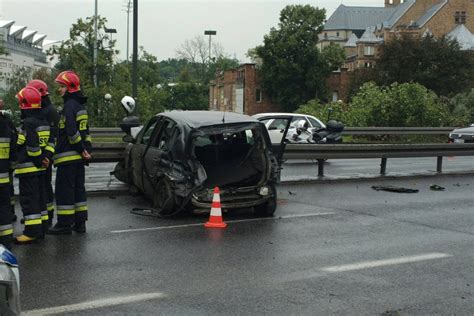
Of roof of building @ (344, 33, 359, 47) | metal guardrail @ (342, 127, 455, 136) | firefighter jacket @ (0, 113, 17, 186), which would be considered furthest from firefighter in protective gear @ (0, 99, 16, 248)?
roof of building @ (344, 33, 359, 47)

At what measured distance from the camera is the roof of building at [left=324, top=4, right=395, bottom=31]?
161125 millimetres

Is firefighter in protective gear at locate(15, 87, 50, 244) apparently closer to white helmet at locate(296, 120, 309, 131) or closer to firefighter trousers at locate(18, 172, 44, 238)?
firefighter trousers at locate(18, 172, 44, 238)

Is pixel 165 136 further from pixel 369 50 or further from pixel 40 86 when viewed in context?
pixel 369 50

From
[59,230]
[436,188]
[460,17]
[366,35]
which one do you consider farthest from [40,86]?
[366,35]

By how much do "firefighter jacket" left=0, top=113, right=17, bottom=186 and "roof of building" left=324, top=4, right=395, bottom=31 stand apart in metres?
160

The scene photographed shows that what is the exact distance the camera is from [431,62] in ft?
208

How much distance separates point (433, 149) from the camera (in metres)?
16.0

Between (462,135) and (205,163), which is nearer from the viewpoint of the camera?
(205,163)

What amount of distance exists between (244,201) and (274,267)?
2.79 meters

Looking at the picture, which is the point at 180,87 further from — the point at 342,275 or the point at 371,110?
the point at 342,275

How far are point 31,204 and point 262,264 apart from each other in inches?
108

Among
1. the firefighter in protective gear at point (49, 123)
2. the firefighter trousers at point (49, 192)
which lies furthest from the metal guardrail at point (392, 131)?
the firefighter in protective gear at point (49, 123)

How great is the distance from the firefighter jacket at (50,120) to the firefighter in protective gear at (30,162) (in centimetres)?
27

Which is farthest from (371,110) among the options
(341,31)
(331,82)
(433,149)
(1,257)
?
(341,31)
